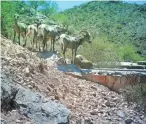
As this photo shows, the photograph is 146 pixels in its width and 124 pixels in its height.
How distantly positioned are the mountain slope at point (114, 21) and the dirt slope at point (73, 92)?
30.0 m

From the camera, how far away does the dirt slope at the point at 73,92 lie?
30.6 feet

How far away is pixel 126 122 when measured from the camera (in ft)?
31.3

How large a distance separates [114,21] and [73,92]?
4603 cm

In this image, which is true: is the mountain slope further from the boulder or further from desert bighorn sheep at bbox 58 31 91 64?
the boulder

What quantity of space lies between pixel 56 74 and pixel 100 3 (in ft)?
187

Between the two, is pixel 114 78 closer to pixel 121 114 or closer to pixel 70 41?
pixel 121 114

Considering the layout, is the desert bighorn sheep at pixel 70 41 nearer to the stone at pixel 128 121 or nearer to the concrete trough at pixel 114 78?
the concrete trough at pixel 114 78

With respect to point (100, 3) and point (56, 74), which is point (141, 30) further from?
point (56, 74)

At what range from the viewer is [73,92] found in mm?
10516

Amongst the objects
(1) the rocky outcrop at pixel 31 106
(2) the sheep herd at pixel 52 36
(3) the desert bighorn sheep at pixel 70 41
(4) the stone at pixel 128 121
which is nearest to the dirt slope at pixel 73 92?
(4) the stone at pixel 128 121

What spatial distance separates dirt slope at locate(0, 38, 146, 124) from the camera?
9.32 meters

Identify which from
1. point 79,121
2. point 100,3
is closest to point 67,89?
point 79,121

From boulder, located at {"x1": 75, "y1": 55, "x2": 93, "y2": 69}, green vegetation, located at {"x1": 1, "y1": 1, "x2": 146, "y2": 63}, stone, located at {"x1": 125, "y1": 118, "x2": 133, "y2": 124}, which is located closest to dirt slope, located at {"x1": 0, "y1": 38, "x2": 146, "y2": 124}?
stone, located at {"x1": 125, "y1": 118, "x2": 133, "y2": 124}

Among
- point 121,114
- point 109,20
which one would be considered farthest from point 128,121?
point 109,20
